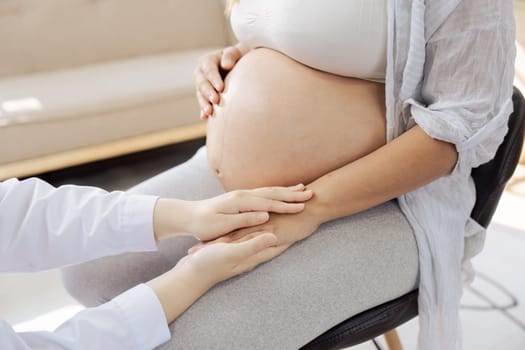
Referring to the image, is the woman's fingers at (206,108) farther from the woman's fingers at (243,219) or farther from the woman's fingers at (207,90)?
the woman's fingers at (243,219)

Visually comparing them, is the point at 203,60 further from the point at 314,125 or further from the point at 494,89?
the point at 494,89

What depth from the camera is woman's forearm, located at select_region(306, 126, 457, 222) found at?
2.73ft

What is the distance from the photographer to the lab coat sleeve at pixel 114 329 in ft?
2.31

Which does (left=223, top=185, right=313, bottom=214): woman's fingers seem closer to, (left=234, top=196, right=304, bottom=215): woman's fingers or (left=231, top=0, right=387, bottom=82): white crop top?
(left=234, top=196, right=304, bottom=215): woman's fingers

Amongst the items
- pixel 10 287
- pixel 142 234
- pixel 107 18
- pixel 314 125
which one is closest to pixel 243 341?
pixel 142 234

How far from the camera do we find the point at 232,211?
0.85m

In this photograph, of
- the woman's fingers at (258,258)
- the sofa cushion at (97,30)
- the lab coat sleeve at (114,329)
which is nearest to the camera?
the lab coat sleeve at (114,329)

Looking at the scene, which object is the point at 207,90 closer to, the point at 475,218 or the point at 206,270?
the point at 206,270

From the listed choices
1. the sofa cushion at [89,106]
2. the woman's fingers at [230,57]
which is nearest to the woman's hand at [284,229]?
the woman's fingers at [230,57]

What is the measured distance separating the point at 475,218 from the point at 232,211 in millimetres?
434

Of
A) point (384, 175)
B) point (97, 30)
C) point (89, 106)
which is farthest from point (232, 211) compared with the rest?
point (97, 30)

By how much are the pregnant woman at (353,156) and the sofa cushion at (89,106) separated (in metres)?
1.17

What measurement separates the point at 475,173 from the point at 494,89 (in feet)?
0.63

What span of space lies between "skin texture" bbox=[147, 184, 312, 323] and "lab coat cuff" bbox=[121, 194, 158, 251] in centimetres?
1
